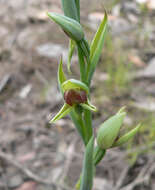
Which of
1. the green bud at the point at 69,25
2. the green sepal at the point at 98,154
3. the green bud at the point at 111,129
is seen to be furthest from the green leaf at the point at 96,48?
the green sepal at the point at 98,154

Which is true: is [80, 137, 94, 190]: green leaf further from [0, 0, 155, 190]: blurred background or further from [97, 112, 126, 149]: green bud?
[0, 0, 155, 190]: blurred background

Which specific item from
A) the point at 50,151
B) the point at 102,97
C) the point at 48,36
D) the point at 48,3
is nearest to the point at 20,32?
the point at 48,36

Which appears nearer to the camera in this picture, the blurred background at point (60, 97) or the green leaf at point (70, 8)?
the green leaf at point (70, 8)

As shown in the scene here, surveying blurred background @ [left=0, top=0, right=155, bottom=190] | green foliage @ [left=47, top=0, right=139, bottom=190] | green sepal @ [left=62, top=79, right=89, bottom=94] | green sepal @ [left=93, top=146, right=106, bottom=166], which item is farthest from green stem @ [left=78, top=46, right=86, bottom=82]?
green sepal @ [left=93, top=146, right=106, bottom=166]

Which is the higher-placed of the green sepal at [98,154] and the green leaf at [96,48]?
the green leaf at [96,48]

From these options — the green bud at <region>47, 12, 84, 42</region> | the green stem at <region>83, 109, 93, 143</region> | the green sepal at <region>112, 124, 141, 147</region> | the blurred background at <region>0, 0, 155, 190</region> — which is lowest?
the blurred background at <region>0, 0, 155, 190</region>

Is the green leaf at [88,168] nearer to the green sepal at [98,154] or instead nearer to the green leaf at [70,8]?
the green sepal at [98,154]
